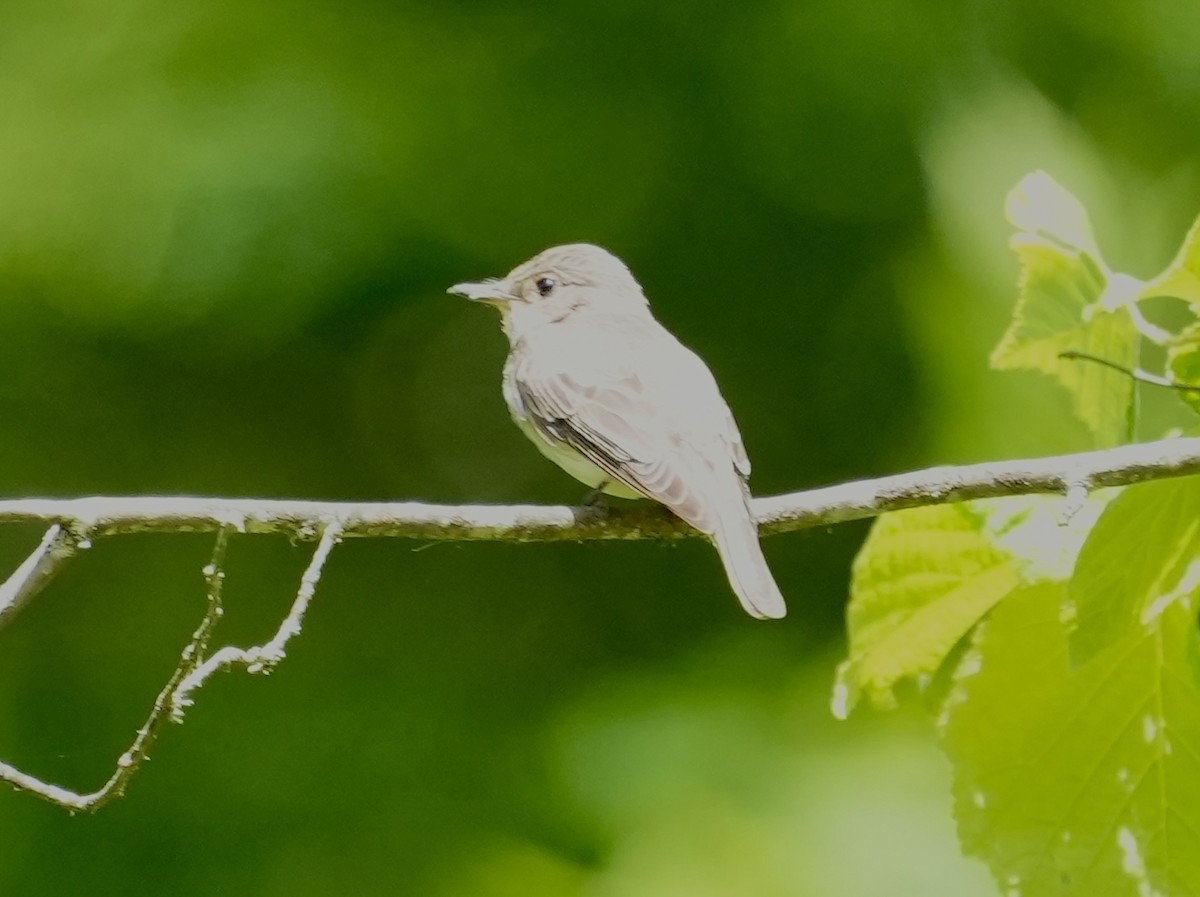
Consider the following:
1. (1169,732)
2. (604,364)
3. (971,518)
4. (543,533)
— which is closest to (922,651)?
(971,518)

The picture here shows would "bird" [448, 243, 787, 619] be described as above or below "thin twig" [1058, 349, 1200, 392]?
above

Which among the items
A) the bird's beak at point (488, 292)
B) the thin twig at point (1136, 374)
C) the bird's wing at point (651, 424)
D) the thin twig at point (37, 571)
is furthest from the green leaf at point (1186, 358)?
the bird's beak at point (488, 292)

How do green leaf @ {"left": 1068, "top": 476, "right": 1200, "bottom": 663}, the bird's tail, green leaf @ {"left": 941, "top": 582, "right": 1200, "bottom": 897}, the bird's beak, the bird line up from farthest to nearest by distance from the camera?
1. the bird's beak
2. the bird
3. the bird's tail
4. green leaf @ {"left": 941, "top": 582, "right": 1200, "bottom": 897}
5. green leaf @ {"left": 1068, "top": 476, "right": 1200, "bottom": 663}

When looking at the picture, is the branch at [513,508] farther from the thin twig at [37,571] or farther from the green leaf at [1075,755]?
the green leaf at [1075,755]

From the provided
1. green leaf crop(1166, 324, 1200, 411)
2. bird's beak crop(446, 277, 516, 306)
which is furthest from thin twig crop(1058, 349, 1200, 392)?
bird's beak crop(446, 277, 516, 306)

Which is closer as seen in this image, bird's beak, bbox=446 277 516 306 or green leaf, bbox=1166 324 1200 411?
green leaf, bbox=1166 324 1200 411

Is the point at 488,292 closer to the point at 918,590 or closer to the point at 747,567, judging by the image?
the point at 747,567

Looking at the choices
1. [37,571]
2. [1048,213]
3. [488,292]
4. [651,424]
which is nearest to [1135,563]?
[1048,213]

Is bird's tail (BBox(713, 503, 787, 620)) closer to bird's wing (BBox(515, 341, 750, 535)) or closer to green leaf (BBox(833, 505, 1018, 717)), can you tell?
bird's wing (BBox(515, 341, 750, 535))
